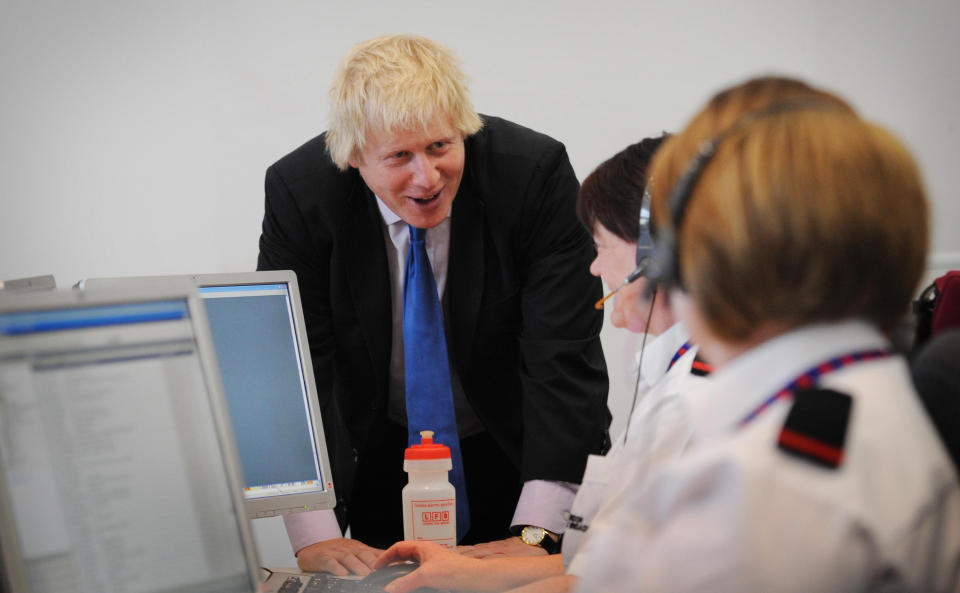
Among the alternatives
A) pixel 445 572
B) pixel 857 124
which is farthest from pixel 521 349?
pixel 857 124

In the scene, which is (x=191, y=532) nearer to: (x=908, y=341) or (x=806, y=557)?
(x=806, y=557)

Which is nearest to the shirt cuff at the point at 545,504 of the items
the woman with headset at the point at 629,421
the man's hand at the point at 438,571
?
the woman with headset at the point at 629,421

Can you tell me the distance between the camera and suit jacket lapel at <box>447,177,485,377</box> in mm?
1603

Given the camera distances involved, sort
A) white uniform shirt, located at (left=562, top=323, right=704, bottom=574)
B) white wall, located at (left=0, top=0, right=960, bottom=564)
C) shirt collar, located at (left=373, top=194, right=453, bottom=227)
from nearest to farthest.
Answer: white uniform shirt, located at (left=562, top=323, right=704, bottom=574), shirt collar, located at (left=373, top=194, right=453, bottom=227), white wall, located at (left=0, top=0, right=960, bottom=564)

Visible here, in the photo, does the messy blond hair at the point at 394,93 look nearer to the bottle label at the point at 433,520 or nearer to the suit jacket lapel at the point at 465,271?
the suit jacket lapel at the point at 465,271

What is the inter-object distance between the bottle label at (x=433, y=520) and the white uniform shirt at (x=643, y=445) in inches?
7.4

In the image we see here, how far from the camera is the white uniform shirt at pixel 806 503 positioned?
530mm

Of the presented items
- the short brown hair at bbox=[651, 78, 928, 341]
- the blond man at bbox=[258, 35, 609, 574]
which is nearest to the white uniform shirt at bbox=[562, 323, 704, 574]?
the blond man at bbox=[258, 35, 609, 574]

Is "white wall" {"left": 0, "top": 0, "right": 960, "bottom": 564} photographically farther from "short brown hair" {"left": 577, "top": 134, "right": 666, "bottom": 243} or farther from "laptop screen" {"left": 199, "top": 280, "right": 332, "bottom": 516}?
"laptop screen" {"left": 199, "top": 280, "right": 332, "bottom": 516}

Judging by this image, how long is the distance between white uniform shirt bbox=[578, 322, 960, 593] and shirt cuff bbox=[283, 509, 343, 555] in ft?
2.74

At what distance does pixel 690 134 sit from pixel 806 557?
0.34 m

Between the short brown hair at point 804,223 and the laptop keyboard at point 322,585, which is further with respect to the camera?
the laptop keyboard at point 322,585

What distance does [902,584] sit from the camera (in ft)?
1.82

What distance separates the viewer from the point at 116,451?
82 cm
